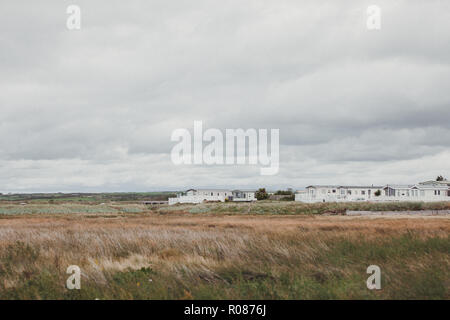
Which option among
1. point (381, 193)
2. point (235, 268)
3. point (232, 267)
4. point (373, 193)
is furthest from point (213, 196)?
point (235, 268)

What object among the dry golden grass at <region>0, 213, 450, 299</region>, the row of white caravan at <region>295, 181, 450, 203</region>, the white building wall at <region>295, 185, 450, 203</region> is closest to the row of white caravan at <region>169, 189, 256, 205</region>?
the row of white caravan at <region>295, 181, 450, 203</region>

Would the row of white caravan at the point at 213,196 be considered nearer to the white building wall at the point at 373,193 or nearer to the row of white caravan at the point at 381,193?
the row of white caravan at the point at 381,193

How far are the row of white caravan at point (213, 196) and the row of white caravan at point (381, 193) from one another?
28.6m

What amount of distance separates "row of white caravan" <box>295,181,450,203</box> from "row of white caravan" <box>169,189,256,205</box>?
28574 millimetres

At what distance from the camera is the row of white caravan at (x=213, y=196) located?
128 metres

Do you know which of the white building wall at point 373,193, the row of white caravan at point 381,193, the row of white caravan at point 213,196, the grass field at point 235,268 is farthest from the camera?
the row of white caravan at point 213,196

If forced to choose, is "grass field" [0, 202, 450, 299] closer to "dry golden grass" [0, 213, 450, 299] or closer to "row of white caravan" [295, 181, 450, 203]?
"dry golden grass" [0, 213, 450, 299]

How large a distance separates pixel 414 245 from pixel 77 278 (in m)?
11.2

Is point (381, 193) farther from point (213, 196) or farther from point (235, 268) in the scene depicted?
point (235, 268)

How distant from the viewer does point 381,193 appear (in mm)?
108688

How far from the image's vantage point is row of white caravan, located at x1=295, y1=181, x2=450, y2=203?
291ft

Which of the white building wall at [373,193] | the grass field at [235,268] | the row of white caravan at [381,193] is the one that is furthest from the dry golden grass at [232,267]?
the white building wall at [373,193]

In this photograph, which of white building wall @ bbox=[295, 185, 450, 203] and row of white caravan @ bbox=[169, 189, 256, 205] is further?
row of white caravan @ bbox=[169, 189, 256, 205]
